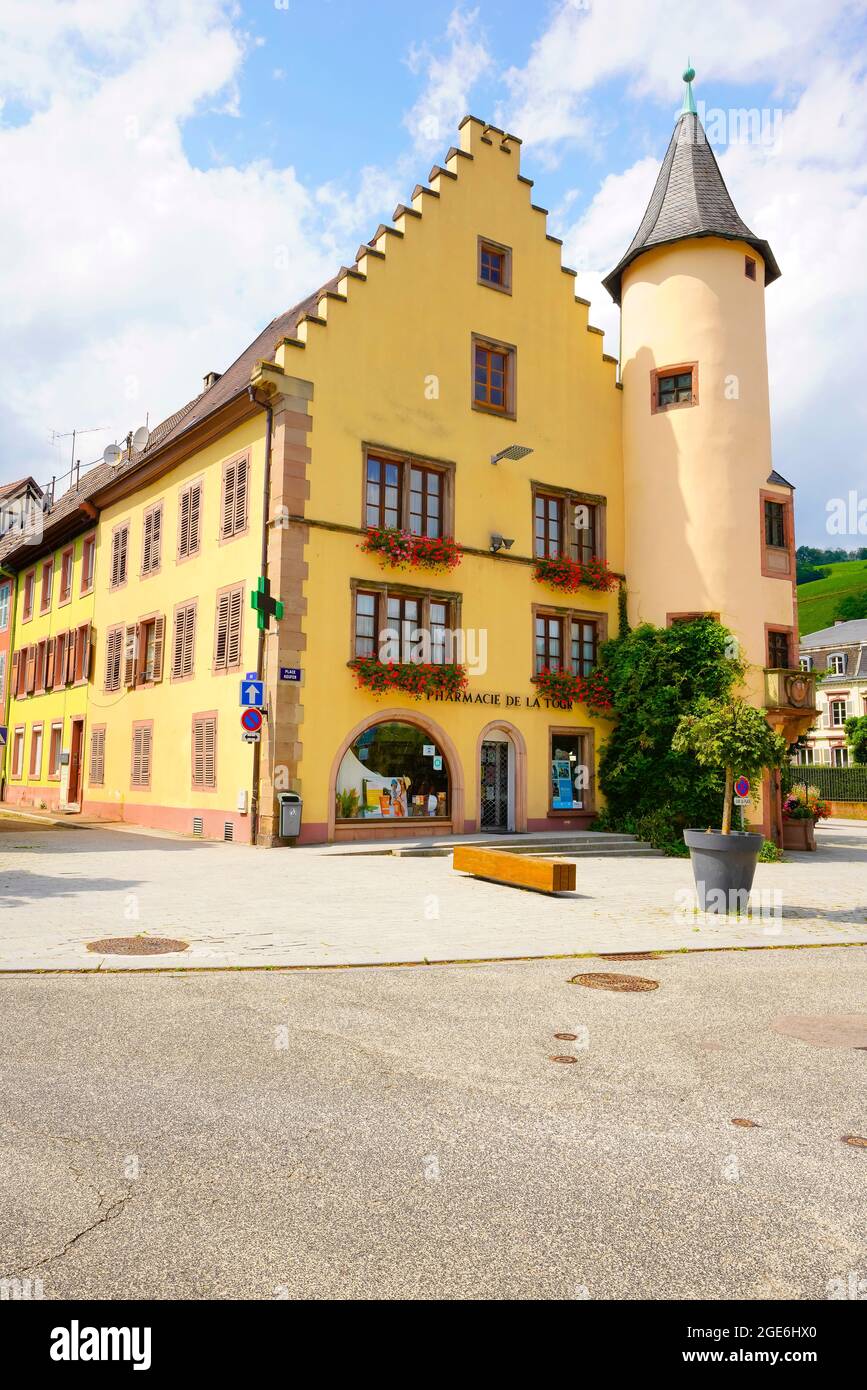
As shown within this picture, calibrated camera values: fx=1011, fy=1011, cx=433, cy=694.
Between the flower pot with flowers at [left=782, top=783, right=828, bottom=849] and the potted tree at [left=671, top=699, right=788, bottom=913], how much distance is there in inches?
510

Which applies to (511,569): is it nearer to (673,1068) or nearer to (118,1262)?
(673,1068)

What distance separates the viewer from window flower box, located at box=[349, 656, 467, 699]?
21.3 m

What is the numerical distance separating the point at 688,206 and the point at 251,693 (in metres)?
17.8

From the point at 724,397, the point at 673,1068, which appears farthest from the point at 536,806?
the point at 673,1068

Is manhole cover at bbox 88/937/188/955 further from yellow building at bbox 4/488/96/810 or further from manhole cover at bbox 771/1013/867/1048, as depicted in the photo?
yellow building at bbox 4/488/96/810

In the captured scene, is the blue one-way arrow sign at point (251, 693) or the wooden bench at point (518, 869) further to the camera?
the blue one-way arrow sign at point (251, 693)

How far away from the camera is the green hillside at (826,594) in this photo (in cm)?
12085

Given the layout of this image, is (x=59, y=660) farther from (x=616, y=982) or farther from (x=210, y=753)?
(x=616, y=982)

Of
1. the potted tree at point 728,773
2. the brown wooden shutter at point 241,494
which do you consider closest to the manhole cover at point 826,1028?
the potted tree at point 728,773

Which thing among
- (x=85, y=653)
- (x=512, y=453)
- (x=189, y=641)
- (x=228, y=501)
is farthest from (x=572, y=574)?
(x=85, y=653)

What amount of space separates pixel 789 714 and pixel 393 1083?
21.4 meters

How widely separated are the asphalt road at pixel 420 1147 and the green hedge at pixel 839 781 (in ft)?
137

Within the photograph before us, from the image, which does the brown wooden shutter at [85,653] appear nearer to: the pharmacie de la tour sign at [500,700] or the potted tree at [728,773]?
the pharmacie de la tour sign at [500,700]

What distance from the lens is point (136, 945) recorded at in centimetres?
913
